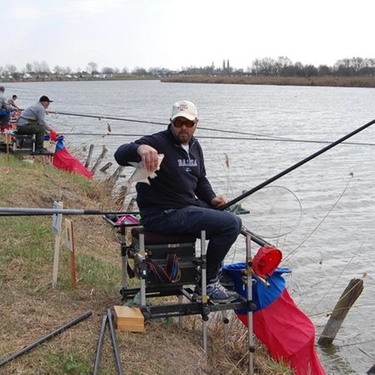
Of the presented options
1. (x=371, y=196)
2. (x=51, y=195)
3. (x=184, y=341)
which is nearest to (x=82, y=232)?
(x=51, y=195)

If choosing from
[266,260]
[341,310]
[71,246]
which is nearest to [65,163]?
[341,310]

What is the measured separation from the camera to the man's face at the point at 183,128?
4262 millimetres

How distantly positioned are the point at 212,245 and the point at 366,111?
33.6 m

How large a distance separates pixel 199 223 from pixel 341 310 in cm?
316

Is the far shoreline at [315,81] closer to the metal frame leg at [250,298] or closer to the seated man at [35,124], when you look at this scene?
the seated man at [35,124]

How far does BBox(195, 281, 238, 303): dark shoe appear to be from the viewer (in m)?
4.40

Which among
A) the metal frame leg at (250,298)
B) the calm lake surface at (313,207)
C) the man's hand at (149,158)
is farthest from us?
the calm lake surface at (313,207)

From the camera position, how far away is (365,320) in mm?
7664

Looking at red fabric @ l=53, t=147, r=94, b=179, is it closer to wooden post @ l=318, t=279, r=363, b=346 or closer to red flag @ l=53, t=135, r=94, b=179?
red flag @ l=53, t=135, r=94, b=179

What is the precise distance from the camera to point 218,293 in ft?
14.5

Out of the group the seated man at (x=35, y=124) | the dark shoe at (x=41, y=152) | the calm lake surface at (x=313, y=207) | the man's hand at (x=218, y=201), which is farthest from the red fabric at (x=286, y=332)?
the seated man at (x=35, y=124)

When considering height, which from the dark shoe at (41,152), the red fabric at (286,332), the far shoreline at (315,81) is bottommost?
the red fabric at (286,332)

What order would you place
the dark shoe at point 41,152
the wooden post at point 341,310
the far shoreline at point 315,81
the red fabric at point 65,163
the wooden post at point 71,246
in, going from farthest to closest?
the far shoreline at point 315,81
the red fabric at point 65,163
the dark shoe at point 41,152
the wooden post at point 341,310
the wooden post at point 71,246

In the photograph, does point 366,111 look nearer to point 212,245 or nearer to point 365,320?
point 365,320
